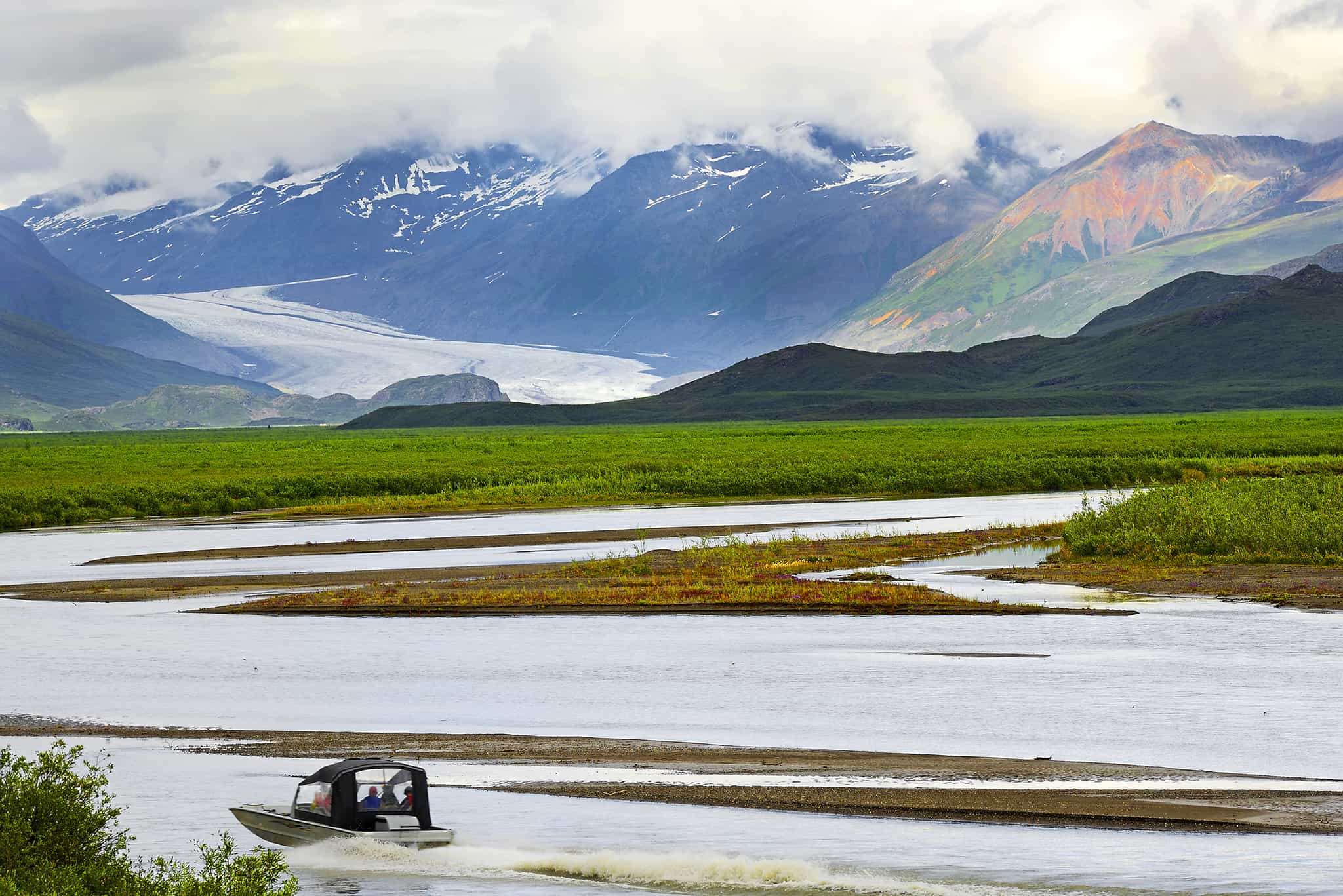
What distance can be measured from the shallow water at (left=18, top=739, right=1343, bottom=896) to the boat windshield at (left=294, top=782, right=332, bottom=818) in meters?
0.48

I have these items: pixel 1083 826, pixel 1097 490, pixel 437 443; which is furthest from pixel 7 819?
pixel 437 443

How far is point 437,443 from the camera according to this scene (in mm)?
148875

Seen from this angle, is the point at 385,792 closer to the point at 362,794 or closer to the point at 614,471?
the point at 362,794

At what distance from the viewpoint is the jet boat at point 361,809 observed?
669 inches

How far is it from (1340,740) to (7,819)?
16.0 meters

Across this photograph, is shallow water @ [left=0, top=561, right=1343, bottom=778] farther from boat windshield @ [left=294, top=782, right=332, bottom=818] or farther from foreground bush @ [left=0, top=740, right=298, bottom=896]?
foreground bush @ [left=0, top=740, right=298, bottom=896]

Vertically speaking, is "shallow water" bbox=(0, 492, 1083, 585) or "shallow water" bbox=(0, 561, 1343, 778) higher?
"shallow water" bbox=(0, 492, 1083, 585)

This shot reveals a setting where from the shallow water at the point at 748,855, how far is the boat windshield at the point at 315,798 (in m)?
0.48

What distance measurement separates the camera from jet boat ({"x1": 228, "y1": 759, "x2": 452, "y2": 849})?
1698 cm

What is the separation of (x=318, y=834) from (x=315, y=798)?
368 millimetres

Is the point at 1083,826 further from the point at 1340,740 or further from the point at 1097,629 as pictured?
the point at 1097,629

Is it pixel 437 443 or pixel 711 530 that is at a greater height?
pixel 437 443

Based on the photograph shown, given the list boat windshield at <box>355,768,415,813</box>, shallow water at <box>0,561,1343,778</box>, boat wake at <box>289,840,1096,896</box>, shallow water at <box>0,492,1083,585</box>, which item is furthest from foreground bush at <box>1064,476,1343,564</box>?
boat windshield at <box>355,768,415,813</box>

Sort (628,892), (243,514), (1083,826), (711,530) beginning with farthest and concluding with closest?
1. (243,514)
2. (711,530)
3. (1083,826)
4. (628,892)
